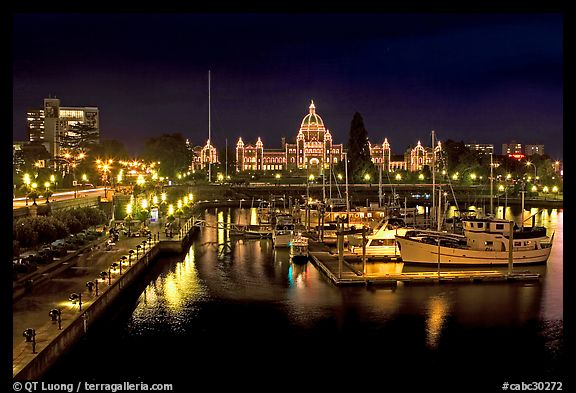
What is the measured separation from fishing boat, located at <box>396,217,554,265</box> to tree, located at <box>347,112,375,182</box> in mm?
44973

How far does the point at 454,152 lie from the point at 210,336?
260 feet

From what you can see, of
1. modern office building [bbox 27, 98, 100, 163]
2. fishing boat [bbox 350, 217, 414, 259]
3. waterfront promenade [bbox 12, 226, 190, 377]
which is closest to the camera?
waterfront promenade [bbox 12, 226, 190, 377]

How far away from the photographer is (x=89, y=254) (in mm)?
21422

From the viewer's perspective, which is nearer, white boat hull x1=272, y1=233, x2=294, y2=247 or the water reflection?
the water reflection

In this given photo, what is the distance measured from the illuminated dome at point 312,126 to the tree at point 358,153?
174 feet

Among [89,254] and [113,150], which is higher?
[113,150]

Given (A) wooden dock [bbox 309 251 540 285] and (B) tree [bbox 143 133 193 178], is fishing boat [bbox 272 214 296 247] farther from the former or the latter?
(B) tree [bbox 143 133 193 178]

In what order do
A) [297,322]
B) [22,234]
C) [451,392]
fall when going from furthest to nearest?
[22,234] → [297,322] → [451,392]

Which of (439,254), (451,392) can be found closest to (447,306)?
(439,254)

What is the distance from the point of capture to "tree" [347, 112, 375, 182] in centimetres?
6762

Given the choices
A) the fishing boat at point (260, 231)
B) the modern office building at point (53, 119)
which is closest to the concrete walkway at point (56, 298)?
the fishing boat at point (260, 231)

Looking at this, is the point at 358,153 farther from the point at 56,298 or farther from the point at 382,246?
the point at 56,298

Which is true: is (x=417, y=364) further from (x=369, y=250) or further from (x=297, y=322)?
(x=369, y=250)

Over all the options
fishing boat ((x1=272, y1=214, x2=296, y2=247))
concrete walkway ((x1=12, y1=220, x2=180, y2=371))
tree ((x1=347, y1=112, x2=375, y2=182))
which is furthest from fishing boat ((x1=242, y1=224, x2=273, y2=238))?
tree ((x1=347, y1=112, x2=375, y2=182))
